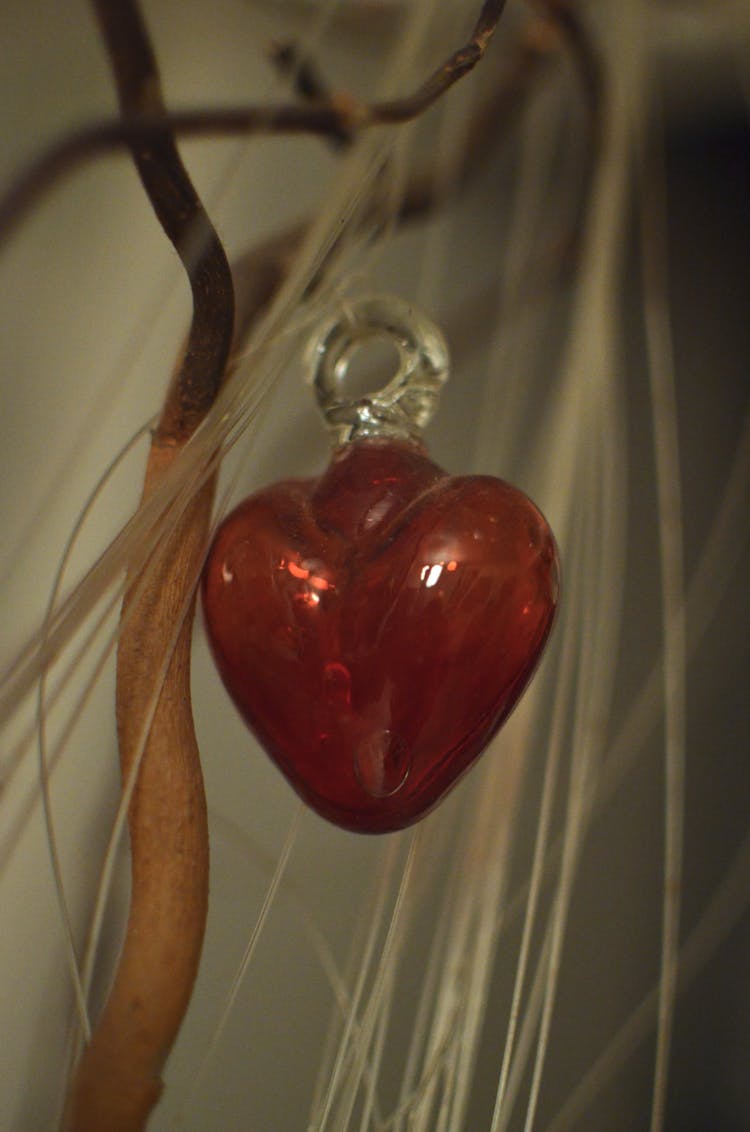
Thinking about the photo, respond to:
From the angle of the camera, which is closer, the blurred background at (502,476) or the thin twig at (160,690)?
the thin twig at (160,690)

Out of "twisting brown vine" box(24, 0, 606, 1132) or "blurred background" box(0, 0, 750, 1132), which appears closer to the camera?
"twisting brown vine" box(24, 0, 606, 1132)

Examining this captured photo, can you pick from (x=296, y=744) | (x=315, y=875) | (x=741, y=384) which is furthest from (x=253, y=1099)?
(x=741, y=384)

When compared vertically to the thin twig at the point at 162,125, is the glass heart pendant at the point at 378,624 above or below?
below

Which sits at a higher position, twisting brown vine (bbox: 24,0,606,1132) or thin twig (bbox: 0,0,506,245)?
thin twig (bbox: 0,0,506,245)

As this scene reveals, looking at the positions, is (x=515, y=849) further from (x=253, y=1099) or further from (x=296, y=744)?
(x=296, y=744)
